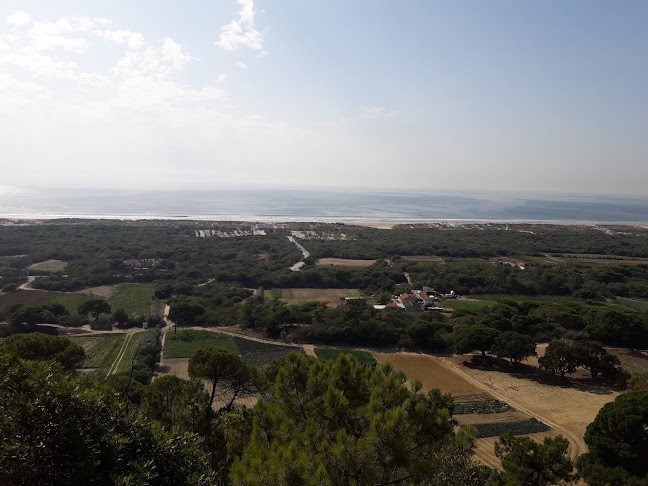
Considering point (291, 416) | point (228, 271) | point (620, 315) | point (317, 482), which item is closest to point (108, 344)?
point (228, 271)

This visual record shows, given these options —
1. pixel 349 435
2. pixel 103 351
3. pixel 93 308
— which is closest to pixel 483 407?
pixel 349 435

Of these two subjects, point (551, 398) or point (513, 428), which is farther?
point (551, 398)

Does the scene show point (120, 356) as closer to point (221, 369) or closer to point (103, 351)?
point (103, 351)

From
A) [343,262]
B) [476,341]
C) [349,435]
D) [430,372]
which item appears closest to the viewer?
[349,435]

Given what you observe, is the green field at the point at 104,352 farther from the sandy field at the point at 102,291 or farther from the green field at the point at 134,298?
the sandy field at the point at 102,291

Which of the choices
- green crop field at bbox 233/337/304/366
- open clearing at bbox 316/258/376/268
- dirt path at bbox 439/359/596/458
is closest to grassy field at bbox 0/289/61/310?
green crop field at bbox 233/337/304/366
